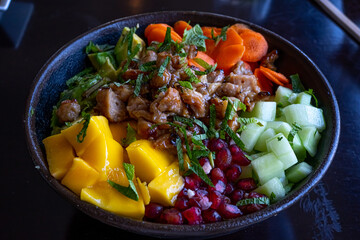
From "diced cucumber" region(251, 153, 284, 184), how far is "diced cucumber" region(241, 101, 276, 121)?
33 cm

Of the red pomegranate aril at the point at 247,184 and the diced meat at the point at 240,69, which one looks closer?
the red pomegranate aril at the point at 247,184

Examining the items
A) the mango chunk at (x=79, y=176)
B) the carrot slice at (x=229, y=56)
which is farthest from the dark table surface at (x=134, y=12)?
the carrot slice at (x=229, y=56)

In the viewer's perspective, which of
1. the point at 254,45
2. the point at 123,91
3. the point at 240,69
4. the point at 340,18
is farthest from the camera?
the point at 340,18

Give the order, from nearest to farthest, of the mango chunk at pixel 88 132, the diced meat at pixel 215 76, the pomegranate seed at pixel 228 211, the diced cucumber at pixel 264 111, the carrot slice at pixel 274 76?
the pomegranate seed at pixel 228 211
the mango chunk at pixel 88 132
the diced cucumber at pixel 264 111
the diced meat at pixel 215 76
the carrot slice at pixel 274 76

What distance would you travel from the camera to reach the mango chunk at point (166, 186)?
6.14ft

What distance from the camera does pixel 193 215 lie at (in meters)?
1.81

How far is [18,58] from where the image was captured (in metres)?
3.39

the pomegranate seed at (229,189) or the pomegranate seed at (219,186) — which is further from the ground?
the pomegranate seed at (219,186)

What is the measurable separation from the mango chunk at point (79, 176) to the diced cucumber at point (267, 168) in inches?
34.9

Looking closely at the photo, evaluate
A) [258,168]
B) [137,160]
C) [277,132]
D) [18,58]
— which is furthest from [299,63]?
[18,58]

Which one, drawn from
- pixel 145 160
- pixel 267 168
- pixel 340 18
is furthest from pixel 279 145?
pixel 340 18

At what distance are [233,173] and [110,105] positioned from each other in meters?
0.81

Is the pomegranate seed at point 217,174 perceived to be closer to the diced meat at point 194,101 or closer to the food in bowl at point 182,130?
the food in bowl at point 182,130

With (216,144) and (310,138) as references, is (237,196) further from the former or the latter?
(310,138)
